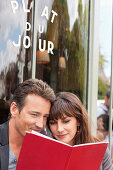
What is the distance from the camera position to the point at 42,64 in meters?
3.16

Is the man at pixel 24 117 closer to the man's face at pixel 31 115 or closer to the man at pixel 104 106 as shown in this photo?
the man's face at pixel 31 115

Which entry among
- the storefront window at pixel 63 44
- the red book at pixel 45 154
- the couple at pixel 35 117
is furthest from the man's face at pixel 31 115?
the storefront window at pixel 63 44

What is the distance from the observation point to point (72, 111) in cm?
220

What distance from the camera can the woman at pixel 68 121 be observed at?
213 cm

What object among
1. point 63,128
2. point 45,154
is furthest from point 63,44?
point 45,154

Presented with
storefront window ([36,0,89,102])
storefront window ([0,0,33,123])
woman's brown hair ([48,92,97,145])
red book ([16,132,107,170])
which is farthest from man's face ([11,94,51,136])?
storefront window ([36,0,89,102])

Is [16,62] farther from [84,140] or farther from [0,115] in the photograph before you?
[84,140]

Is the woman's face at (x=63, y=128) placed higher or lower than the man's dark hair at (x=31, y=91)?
lower

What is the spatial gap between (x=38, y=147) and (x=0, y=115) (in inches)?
48.9

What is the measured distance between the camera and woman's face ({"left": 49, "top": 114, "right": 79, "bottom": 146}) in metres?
2.14

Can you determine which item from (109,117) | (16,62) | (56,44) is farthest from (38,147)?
(109,117)

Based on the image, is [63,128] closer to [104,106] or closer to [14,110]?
[14,110]

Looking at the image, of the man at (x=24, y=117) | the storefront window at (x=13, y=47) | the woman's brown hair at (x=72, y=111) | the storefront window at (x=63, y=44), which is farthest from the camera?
the storefront window at (x=63, y=44)

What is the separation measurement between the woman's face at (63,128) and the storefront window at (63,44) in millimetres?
1021
